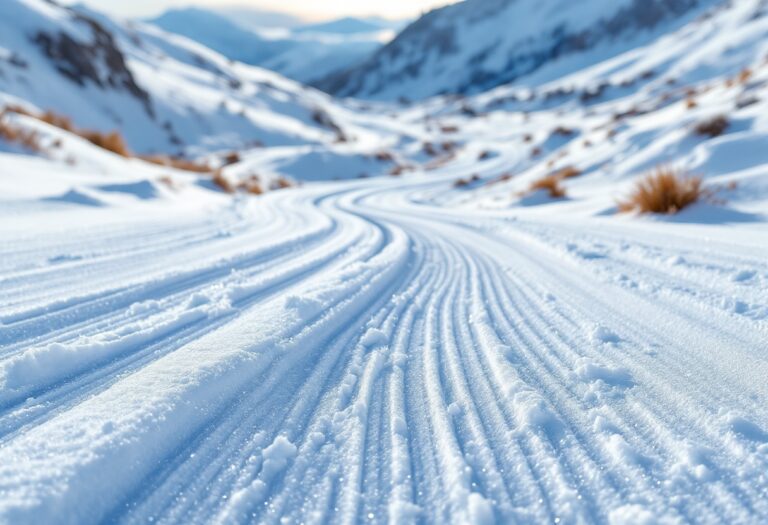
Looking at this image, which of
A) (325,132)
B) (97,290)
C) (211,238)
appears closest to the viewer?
(97,290)

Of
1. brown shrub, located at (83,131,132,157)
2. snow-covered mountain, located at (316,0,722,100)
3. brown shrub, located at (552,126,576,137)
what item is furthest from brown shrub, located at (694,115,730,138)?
snow-covered mountain, located at (316,0,722,100)

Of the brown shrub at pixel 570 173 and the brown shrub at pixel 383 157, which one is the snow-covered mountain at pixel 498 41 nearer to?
the brown shrub at pixel 383 157

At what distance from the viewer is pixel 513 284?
9.83 ft

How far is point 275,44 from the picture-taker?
535ft

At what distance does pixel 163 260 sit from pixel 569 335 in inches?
94.9

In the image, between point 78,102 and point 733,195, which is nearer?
point 733,195

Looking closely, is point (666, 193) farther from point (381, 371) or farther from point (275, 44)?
point (275, 44)

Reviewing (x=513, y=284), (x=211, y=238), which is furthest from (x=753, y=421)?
(x=211, y=238)

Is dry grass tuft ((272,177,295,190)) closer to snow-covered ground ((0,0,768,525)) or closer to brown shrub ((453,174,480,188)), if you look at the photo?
brown shrub ((453,174,480,188))

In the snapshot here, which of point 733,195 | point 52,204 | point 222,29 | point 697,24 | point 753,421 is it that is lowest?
point 753,421

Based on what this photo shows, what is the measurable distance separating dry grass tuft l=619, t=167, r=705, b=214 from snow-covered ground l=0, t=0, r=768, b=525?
5.3 inches

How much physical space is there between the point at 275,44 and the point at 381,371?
17903 cm

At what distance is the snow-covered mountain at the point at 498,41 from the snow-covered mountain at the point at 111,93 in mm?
45084

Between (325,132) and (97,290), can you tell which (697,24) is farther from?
(97,290)
